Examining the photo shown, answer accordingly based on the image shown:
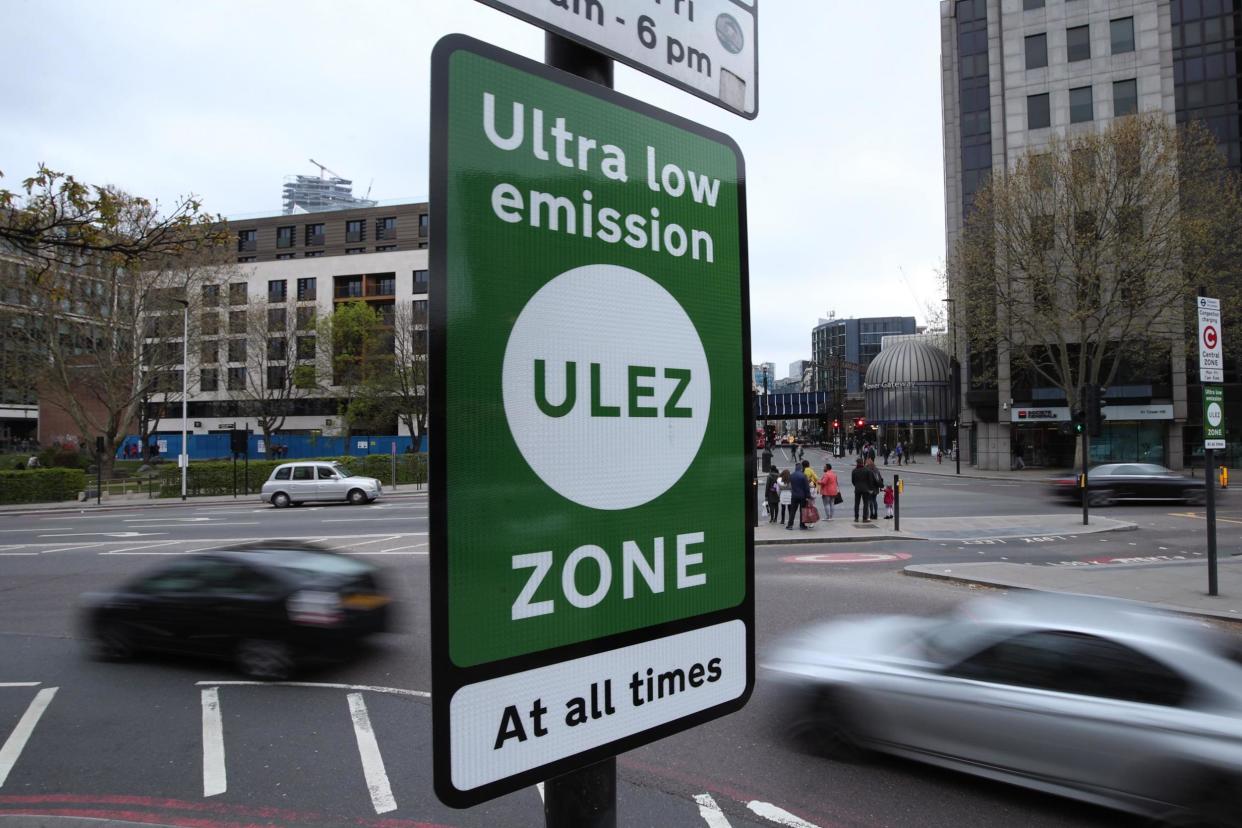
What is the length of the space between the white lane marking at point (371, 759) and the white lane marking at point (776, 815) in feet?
7.85

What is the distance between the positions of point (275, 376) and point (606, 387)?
5688 cm

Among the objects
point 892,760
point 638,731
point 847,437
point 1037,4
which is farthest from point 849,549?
point 847,437

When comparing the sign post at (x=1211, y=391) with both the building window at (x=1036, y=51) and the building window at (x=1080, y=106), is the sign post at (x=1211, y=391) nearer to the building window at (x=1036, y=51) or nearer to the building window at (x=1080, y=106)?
the building window at (x=1080, y=106)

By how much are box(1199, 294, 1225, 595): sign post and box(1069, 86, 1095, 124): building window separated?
3919 cm

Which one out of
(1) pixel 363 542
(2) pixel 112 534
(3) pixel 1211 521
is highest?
(3) pixel 1211 521

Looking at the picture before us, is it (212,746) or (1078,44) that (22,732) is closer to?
(212,746)

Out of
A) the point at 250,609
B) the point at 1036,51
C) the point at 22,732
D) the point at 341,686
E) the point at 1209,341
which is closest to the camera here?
the point at 22,732

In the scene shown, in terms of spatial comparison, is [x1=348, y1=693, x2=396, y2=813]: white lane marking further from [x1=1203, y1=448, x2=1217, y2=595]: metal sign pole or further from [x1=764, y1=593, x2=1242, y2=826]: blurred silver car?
[x1=1203, y1=448, x2=1217, y2=595]: metal sign pole

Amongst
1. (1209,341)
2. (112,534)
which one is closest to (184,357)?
(112,534)

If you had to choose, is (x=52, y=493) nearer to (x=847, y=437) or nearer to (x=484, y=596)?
(x=484, y=596)

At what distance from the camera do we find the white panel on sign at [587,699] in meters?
1.14

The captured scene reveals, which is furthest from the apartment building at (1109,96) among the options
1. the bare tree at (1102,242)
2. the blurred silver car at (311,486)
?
the blurred silver car at (311,486)

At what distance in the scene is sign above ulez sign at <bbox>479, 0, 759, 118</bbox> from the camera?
4.71 feet

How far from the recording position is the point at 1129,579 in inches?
496
